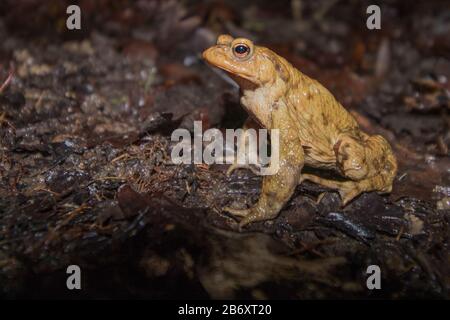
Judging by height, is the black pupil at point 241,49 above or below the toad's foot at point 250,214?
above

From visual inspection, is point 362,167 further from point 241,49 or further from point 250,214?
point 241,49

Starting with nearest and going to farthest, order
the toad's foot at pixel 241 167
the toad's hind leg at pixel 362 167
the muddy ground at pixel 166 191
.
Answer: the muddy ground at pixel 166 191
the toad's hind leg at pixel 362 167
the toad's foot at pixel 241 167

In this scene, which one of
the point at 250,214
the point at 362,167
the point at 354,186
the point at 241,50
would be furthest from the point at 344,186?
the point at 241,50

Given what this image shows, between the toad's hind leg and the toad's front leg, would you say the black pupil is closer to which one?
the toad's front leg

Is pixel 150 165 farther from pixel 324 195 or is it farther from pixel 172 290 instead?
pixel 324 195

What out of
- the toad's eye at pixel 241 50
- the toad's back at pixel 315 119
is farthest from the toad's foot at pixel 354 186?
the toad's eye at pixel 241 50

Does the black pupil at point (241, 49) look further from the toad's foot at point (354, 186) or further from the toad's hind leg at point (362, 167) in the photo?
the toad's foot at point (354, 186)
